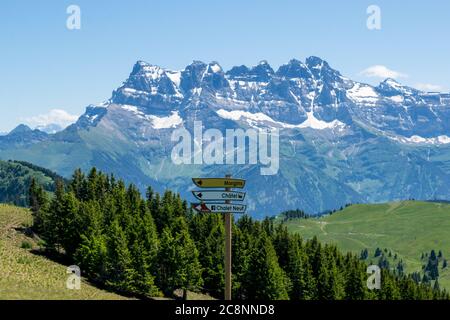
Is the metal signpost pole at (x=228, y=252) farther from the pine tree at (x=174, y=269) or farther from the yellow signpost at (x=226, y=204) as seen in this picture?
the pine tree at (x=174, y=269)

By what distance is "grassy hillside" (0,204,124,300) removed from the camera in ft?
177

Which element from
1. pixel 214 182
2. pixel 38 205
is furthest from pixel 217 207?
pixel 38 205

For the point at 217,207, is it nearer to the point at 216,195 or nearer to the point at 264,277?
the point at 216,195

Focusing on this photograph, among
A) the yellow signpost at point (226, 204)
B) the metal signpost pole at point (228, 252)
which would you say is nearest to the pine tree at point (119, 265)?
the metal signpost pole at point (228, 252)

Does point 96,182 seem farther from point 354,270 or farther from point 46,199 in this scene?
point 354,270

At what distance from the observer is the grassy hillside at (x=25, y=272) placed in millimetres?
53919

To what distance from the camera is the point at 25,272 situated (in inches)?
3014

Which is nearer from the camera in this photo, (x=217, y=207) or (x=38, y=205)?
(x=217, y=207)

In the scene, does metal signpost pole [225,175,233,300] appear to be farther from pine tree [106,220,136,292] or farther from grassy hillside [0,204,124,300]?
pine tree [106,220,136,292]
